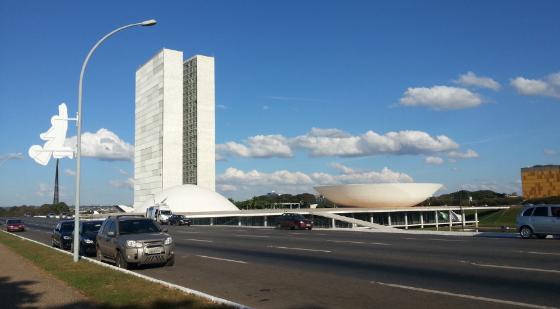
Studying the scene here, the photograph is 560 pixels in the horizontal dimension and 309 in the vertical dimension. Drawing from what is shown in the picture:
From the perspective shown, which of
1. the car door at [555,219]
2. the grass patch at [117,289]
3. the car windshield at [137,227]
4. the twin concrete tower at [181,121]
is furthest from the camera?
the twin concrete tower at [181,121]

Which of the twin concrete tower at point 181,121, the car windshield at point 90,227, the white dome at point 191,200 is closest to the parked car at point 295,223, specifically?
the car windshield at point 90,227

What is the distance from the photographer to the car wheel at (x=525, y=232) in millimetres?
26438

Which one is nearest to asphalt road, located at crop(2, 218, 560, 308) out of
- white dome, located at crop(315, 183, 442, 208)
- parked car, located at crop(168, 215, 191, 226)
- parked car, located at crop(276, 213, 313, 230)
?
parked car, located at crop(276, 213, 313, 230)

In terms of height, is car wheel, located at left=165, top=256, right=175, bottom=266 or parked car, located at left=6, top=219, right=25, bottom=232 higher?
parked car, located at left=6, top=219, right=25, bottom=232

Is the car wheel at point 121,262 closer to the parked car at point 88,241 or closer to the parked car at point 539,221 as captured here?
the parked car at point 88,241

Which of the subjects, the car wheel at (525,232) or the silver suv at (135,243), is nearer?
the silver suv at (135,243)

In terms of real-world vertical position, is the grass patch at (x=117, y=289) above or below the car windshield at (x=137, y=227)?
below

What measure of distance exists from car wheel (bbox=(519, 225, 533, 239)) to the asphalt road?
23.2 ft

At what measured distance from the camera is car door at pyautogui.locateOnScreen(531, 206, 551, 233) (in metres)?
25.6

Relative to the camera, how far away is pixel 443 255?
17.8 metres

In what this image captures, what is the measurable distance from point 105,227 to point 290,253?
7.10 metres

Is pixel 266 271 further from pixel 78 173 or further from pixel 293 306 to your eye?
pixel 78 173

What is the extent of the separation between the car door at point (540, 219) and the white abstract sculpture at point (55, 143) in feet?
72.2

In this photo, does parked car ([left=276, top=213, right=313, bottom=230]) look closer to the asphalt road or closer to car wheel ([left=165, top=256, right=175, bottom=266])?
the asphalt road
